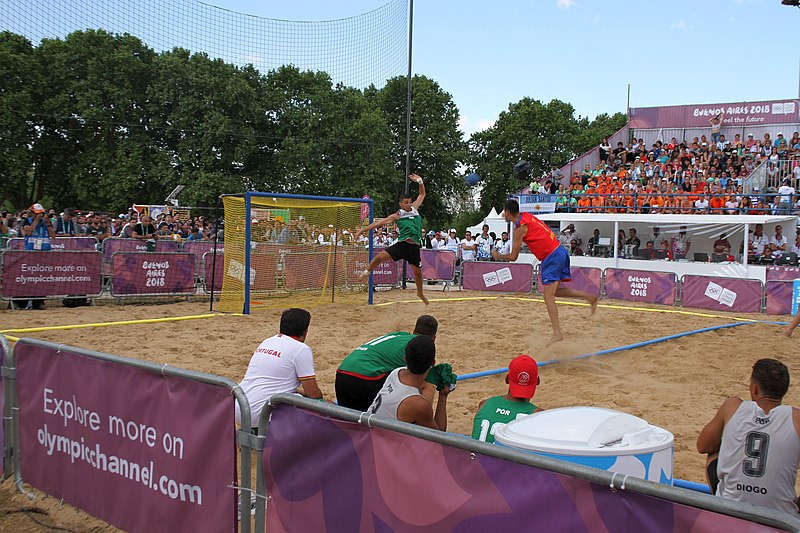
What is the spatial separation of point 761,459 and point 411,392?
5.94 feet

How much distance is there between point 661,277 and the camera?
17.4 m

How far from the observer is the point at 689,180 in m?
25.5

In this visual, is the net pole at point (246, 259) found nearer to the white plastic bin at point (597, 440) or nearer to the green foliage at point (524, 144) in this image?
the white plastic bin at point (597, 440)

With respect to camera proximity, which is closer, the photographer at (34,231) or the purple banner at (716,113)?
the photographer at (34,231)

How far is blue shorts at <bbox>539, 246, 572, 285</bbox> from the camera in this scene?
29.6 ft

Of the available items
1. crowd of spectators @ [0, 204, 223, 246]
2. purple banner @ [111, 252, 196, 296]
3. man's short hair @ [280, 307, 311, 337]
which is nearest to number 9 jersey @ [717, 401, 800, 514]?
man's short hair @ [280, 307, 311, 337]

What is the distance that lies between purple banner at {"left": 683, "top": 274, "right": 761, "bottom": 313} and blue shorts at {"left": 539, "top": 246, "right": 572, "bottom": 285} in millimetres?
9147

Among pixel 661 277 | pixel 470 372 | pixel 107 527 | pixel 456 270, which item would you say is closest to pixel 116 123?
pixel 456 270

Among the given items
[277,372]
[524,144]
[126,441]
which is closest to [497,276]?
[277,372]

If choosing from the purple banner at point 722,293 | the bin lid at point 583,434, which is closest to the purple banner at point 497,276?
the purple banner at point 722,293

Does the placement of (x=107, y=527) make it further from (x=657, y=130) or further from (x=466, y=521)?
(x=657, y=130)

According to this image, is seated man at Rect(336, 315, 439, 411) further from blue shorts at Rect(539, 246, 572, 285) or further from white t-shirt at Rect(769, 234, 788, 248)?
white t-shirt at Rect(769, 234, 788, 248)

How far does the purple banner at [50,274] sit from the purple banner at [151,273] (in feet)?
1.34

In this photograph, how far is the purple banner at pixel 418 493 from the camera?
6.89 ft
